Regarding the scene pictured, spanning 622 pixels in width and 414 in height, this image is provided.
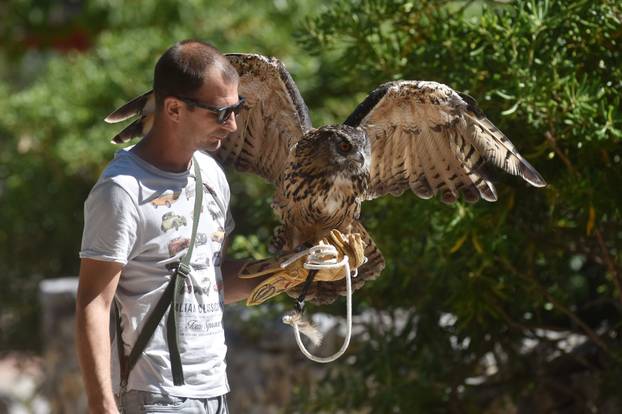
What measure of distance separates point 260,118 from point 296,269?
83 centimetres

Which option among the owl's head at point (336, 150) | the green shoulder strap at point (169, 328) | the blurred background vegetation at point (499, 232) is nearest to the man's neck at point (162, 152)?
the green shoulder strap at point (169, 328)

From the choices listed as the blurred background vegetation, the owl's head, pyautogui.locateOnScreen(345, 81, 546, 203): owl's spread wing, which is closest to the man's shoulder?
the owl's head

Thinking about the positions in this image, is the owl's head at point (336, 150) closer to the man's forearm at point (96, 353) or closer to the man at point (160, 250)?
the man at point (160, 250)

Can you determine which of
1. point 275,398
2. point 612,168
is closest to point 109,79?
point 275,398

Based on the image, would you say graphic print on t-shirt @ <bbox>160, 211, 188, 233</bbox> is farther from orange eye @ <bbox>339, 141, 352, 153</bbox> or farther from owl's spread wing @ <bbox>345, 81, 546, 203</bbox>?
owl's spread wing @ <bbox>345, 81, 546, 203</bbox>

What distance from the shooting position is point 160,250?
288cm

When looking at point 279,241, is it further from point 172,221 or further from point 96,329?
point 96,329

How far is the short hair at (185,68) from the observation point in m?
2.87

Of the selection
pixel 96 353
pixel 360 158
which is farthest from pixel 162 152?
pixel 360 158

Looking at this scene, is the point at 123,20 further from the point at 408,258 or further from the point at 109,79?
the point at 408,258

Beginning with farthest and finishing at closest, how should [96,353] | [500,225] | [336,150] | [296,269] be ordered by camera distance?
[500,225], [336,150], [296,269], [96,353]

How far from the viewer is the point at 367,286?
5.01m

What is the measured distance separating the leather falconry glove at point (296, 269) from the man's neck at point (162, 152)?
17.4 inches

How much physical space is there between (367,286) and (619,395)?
124 cm
